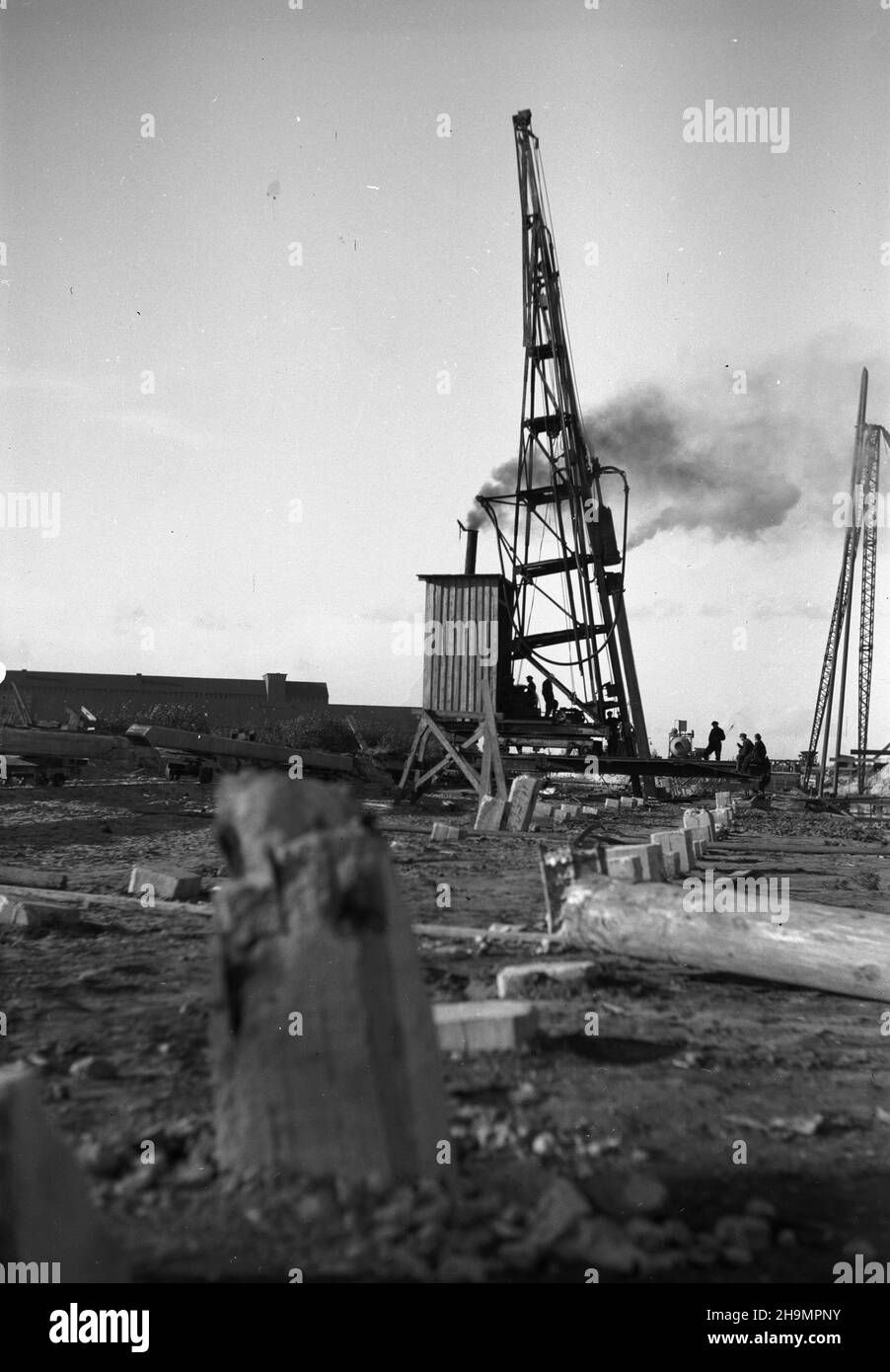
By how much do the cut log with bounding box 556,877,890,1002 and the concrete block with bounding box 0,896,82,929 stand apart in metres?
2.94

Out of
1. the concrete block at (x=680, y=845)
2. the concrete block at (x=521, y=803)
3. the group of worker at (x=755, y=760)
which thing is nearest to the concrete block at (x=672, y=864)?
the concrete block at (x=680, y=845)

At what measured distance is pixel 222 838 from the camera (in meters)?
2.67

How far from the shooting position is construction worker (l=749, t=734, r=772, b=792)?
2230cm

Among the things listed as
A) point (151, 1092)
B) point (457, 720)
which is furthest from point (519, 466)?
point (151, 1092)

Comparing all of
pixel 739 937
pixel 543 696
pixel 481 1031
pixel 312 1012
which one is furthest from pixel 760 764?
pixel 312 1012

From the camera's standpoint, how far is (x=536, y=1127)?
315 cm

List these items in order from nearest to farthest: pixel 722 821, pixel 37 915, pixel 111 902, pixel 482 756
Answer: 1. pixel 37 915
2. pixel 111 902
3. pixel 722 821
4. pixel 482 756

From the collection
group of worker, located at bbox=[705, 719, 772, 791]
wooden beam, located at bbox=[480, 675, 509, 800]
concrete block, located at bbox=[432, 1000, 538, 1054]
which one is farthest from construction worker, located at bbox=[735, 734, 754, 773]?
concrete block, located at bbox=[432, 1000, 538, 1054]

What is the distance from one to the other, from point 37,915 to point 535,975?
3.06 meters

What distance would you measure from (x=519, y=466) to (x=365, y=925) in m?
17.7

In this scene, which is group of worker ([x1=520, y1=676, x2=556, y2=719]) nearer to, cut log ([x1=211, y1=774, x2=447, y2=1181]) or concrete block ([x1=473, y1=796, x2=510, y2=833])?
concrete block ([x1=473, y1=796, x2=510, y2=833])

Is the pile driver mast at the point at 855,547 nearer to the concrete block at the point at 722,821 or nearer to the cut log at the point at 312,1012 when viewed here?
the concrete block at the point at 722,821

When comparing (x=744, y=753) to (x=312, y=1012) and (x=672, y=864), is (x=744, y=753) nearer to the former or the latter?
(x=672, y=864)
